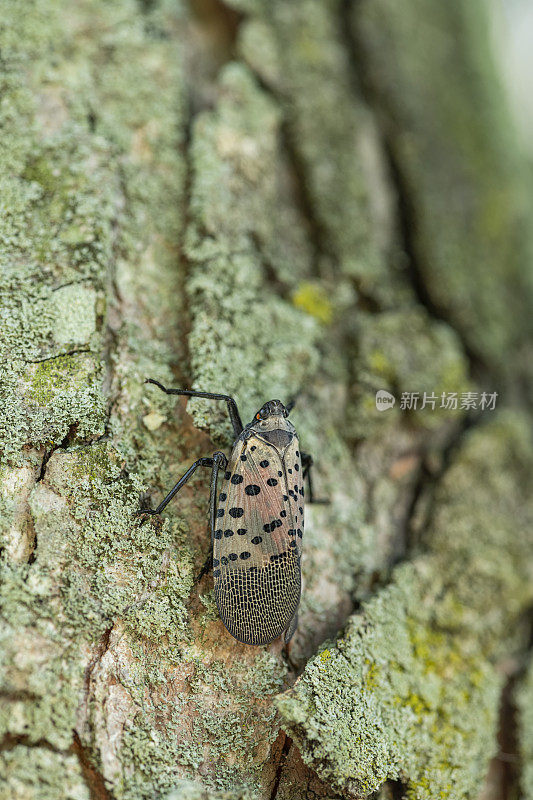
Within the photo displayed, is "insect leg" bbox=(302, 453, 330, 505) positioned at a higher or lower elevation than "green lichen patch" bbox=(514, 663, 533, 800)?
higher

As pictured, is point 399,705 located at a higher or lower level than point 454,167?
lower

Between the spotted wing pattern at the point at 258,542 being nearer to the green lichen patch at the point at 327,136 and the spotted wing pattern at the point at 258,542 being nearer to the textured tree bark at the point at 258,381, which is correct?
the textured tree bark at the point at 258,381

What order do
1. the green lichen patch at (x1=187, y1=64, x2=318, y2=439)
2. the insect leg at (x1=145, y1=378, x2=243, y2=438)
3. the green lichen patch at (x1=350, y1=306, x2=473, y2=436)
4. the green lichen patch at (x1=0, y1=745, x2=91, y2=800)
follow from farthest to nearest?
the green lichen patch at (x1=350, y1=306, x2=473, y2=436) < the green lichen patch at (x1=187, y1=64, x2=318, y2=439) < the insect leg at (x1=145, y1=378, x2=243, y2=438) < the green lichen patch at (x1=0, y1=745, x2=91, y2=800)

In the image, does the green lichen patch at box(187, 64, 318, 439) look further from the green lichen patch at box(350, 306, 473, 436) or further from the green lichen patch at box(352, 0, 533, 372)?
the green lichen patch at box(352, 0, 533, 372)

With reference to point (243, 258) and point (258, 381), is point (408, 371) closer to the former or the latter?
point (258, 381)

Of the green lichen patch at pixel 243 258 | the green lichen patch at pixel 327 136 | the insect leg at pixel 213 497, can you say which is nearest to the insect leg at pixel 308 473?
the green lichen patch at pixel 243 258

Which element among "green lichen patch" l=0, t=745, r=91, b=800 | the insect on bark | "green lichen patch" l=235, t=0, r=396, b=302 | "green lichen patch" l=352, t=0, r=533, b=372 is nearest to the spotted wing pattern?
the insect on bark

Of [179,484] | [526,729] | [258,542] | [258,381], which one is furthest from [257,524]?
[526,729]

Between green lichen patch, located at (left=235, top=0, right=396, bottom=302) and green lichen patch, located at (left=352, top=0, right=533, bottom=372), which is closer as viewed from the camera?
green lichen patch, located at (left=235, top=0, right=396, bottom=302)
